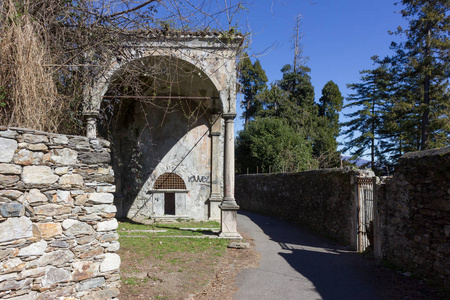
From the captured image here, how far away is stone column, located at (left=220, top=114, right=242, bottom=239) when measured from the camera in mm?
9422

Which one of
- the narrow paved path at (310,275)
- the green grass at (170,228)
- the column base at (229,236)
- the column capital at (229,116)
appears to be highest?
the column capital at (229,116)

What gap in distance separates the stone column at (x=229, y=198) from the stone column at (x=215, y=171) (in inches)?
124

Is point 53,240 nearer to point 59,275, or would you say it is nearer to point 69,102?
point 59,275

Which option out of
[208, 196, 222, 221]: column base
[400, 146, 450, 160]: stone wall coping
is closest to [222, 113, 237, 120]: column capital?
[208, 196, 222, 221]: column base

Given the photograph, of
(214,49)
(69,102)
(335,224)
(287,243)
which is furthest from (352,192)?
(69,102)

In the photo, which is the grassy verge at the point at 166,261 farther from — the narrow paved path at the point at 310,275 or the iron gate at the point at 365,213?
the iron gate at the point at 365,213

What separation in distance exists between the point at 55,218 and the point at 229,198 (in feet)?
20.3

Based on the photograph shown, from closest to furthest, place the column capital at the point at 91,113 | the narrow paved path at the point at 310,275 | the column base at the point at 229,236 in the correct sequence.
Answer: the narrow paved path at the point at 310,275, the column capital at the point at 91,113, the column base at the point at 229,236

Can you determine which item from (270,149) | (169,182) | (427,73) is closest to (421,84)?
(427,73)

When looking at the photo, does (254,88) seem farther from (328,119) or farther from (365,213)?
(365,213)

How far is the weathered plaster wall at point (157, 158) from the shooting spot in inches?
507

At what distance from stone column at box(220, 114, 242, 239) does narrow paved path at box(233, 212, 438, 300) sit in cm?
93

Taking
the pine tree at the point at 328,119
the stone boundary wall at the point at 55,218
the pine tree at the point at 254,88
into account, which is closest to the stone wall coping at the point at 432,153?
the stone boundary wall at the point at 55,218

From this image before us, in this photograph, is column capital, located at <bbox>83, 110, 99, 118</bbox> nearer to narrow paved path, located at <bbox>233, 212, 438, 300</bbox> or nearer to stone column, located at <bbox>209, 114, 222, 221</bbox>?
narrow paved path, located at <bbox>233, 212, 438, 300</bbox>
